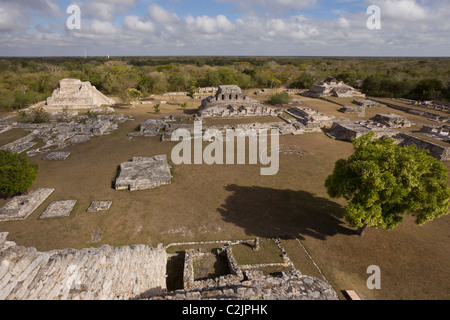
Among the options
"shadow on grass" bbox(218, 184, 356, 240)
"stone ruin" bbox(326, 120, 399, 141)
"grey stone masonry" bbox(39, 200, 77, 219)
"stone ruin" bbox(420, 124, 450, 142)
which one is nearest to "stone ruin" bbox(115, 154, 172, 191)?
"grey stone masonry" bbox(39, 200, 77, 219)

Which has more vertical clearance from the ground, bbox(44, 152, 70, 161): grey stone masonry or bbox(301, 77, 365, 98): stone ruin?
bbox(301, 77, 365, 98): stone ruin

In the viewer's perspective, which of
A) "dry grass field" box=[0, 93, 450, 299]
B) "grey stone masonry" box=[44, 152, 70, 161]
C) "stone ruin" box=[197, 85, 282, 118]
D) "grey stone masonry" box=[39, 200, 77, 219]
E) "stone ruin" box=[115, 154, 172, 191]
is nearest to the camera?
"dry grass field" box=[0, 93, 450, 299]

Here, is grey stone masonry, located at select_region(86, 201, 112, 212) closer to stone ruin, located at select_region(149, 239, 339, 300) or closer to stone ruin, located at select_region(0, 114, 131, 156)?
stone ruin, located at select_region(149, 239, 339, 300)

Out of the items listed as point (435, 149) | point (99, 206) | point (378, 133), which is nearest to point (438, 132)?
point (378, 133)

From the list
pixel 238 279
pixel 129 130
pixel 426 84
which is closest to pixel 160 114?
pixel 129 130

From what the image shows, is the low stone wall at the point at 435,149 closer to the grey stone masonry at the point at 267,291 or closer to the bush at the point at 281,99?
the grey stone masonry at the point at 267,291

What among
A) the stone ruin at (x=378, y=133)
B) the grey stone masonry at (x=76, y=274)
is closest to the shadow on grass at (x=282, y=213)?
the grey stone masonry at (x=76, y=274)
